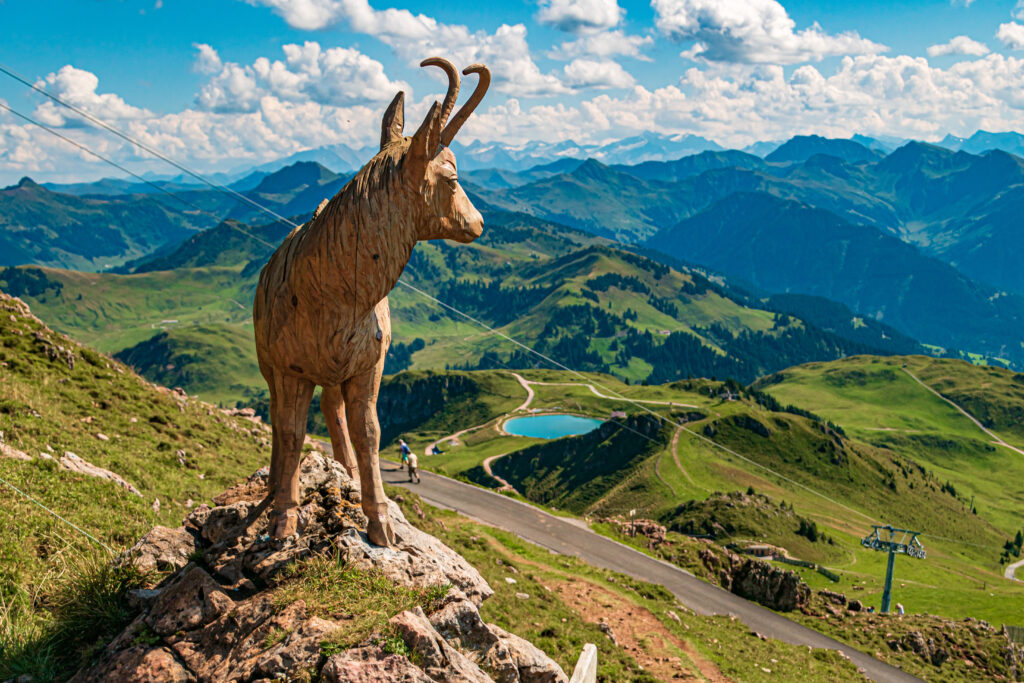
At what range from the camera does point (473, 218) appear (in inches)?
421

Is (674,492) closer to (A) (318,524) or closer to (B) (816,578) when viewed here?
(B) (816,578)

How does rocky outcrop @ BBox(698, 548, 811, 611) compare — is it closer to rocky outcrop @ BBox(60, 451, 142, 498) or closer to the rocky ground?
the rocky ground

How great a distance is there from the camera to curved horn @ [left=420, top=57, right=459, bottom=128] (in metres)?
9.54

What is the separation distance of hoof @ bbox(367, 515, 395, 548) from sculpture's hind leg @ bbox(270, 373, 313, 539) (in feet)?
3.85

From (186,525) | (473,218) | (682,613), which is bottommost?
(682,613)

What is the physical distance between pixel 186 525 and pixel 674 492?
118 metres

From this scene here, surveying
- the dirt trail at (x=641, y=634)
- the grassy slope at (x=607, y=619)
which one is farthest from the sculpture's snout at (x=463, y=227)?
the dirt trail at (x=641, y=634)

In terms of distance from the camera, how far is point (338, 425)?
1232 centimetres

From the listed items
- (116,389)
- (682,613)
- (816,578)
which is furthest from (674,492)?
(116,389)

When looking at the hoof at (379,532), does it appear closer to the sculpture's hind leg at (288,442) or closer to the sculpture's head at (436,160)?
the sculpture's hind leg at (288,442)

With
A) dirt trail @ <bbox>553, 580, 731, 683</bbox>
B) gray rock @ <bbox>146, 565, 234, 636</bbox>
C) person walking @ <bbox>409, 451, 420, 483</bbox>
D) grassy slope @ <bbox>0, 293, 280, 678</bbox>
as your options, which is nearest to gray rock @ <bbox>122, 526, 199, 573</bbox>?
grassy slope @ <bbox>0, 293, 280, 678</bbox>

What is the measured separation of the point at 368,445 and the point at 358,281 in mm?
2743

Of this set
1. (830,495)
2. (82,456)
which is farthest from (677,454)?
(82,456)

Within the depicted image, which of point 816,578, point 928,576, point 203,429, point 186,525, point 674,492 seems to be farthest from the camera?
point 674,492
